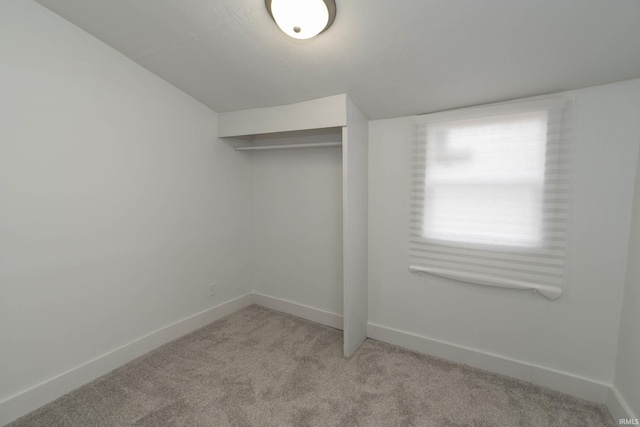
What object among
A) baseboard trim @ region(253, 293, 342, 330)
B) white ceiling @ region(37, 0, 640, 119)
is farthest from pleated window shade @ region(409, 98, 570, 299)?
baseboard trim @ region(253, 293, 342, 330)

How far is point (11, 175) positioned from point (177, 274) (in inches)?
48.5

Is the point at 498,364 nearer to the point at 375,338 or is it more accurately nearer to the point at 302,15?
the point at 375,338

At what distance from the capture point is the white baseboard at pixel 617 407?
1368mm

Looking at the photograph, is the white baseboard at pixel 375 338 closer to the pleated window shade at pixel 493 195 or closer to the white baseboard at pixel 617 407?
the white baseboard at pixel 617 407

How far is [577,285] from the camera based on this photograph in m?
1.62

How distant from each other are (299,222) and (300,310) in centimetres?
91

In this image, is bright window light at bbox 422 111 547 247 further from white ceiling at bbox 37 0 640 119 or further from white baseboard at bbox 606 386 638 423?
white baseboard at bbox 606 386 638 423

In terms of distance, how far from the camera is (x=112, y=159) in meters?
1.88

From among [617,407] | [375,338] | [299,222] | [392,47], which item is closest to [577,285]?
[617,407]

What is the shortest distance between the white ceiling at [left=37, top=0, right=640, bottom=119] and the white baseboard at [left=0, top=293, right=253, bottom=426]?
2085mm

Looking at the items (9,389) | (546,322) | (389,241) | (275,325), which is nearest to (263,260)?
(275,325)

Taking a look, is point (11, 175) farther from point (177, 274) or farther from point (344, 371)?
point (344, 371)

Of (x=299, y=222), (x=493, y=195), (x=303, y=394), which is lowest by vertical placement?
(x=303, y=394)

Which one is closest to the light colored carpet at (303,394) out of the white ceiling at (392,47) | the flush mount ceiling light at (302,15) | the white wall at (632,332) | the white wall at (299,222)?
the white wall at (632,332)
